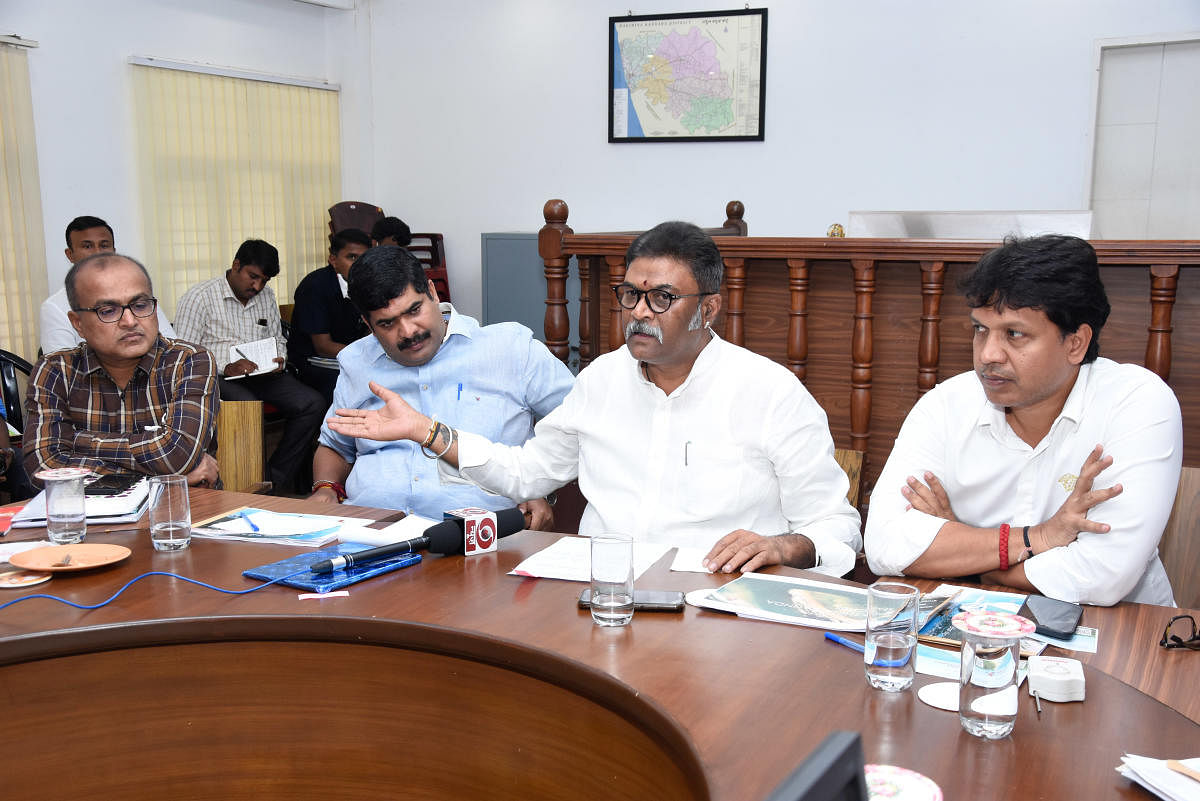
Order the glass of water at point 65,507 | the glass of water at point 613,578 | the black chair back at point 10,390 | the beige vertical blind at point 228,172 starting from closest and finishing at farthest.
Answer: the glass of water at point 613,578
the glass of water at point 65,507
the black chair back at point 10,390
the beige vertical blind at point 228,172

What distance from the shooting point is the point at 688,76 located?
6.18 metres

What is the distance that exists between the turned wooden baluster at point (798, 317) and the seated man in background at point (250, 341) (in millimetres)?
3167

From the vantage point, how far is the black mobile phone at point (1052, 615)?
154 centimetres

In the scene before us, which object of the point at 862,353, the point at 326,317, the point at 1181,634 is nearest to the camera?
the point at 1181,634

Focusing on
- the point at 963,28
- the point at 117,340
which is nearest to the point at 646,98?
the point at 963,28

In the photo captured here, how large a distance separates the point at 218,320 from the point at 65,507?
3.64 meters

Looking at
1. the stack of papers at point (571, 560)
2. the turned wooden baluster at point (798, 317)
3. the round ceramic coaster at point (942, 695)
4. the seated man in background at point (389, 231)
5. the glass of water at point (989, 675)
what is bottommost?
the stack of papers at point (571, 560)

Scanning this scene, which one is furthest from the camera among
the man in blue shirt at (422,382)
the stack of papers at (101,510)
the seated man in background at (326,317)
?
the seated man in background at (326,317)

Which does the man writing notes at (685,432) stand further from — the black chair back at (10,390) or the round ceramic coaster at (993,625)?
the black chair back at (10,390)

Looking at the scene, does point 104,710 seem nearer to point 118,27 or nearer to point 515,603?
point 515,603

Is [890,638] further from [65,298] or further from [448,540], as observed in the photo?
[65,298]

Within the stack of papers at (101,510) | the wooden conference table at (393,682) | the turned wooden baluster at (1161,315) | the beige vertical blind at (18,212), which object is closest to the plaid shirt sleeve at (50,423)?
the stack of papers at (101,510)

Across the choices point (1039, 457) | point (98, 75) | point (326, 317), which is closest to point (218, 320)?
point (326, 317)

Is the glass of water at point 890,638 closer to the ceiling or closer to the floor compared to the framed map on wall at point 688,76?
closer to the floor
